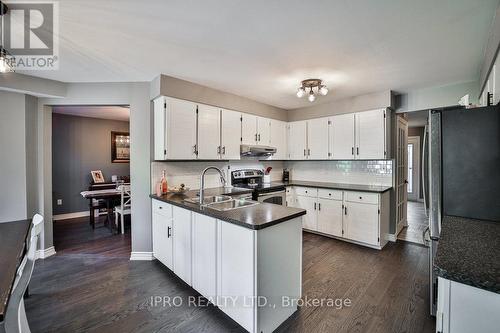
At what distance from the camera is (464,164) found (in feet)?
5.35

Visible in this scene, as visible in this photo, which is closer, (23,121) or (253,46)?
(253,46)

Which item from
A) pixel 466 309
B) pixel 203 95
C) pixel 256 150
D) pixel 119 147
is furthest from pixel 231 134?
pixel 119 147

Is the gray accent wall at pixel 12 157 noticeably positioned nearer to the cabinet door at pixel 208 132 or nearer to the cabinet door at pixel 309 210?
the cabinet door at pixel 208 132

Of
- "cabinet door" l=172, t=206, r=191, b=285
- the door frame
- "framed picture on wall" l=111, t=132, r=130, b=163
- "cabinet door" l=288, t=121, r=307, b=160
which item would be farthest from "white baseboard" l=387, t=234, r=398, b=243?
"framed picture on wall" l=111, t=132, r=130, b=163

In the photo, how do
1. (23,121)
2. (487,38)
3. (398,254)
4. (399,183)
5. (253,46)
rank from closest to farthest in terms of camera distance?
1. (487,38)
2. (253,46)
3. (23,121)
4. (398,254)
5. (399,183)

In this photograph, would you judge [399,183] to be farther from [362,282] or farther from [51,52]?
[51,52]

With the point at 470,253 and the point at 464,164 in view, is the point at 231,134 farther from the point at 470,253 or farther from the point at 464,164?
the point at 470,253

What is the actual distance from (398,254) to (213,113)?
3387mm

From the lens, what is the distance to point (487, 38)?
196cm

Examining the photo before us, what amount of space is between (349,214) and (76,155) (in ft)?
19.7

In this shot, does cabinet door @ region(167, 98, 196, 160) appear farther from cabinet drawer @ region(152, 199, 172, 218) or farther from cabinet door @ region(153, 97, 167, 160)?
cabinet drawer @ region(152, 199, 172, 218)

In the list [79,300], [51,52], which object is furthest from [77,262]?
[51,52]

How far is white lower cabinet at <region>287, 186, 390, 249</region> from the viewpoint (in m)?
3.32

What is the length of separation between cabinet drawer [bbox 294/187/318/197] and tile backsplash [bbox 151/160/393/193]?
0.63 meters
